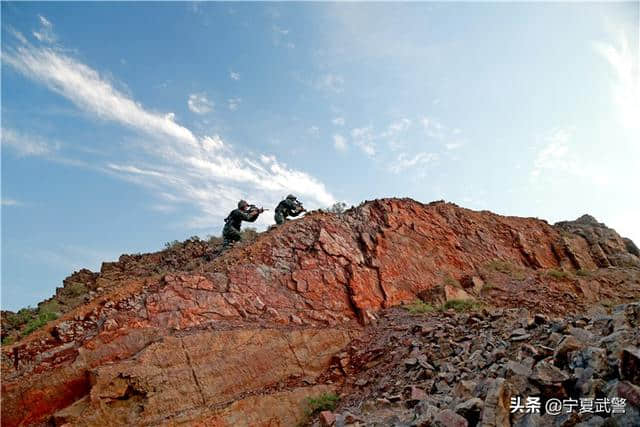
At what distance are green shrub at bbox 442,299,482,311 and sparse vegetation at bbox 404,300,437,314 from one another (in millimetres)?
504

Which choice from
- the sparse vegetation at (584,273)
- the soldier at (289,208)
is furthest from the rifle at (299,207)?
the sparse vegetation at (584,273)

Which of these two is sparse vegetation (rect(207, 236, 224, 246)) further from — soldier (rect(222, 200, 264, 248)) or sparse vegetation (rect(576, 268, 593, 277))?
sparse vegetation (rect(576, 268, 593, 277))

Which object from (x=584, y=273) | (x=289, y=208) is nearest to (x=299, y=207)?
(x=289, y=208)

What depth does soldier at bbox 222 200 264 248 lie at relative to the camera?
1324 centimetres

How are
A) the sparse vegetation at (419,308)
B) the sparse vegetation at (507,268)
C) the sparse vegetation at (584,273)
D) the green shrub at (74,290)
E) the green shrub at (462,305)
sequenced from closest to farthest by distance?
the sparse vegetation at (419,308)
the green shrub at (462,305)
the green shrub at (74,290)
the sparse vegetation at (507,268)
the sparse vegetation at (584,273)

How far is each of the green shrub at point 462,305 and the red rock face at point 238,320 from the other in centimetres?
39

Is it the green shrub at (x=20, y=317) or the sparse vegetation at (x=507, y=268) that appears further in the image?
the sparse vegetation at (x=507, y=268)

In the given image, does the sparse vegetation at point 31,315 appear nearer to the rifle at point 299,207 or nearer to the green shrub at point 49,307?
the green shrub at point 49,307

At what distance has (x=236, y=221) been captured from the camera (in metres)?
13.6

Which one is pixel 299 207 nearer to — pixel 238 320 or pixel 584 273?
pixel 238 320

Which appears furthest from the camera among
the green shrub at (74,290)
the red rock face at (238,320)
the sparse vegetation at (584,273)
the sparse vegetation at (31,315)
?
the sparse vegetation at (584,273)

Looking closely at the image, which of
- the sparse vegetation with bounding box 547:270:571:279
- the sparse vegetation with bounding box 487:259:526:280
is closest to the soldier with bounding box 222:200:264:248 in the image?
the sparse vegetation with bounding box 487:259:526:280

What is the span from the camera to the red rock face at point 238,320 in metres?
7.43

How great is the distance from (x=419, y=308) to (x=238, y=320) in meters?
4.75
